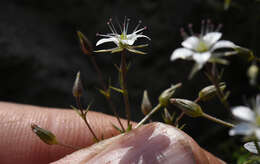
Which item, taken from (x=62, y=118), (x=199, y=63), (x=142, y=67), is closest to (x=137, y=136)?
(x=199, y=63)

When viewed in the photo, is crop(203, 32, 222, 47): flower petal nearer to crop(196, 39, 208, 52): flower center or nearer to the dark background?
crop(196, 39, 208, 52): flower center

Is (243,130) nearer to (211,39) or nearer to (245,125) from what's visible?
(245,125)

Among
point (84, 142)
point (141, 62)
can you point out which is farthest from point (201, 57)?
point (141, 62)

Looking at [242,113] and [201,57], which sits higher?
[201,57]

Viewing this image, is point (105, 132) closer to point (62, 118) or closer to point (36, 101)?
point (62, 118)

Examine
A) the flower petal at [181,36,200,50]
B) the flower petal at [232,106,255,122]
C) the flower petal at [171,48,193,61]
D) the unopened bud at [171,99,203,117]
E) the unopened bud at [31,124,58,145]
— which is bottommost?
the unopened bud at [31,124,58,145]

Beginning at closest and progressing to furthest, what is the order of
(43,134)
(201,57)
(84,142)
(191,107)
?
1. (201,57)
2. (191,107)
3. (43,134)
4. (84,142)

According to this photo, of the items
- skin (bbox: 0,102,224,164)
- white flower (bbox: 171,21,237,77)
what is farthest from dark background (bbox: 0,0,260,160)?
white flower (bbox: 171,21,237,77)
